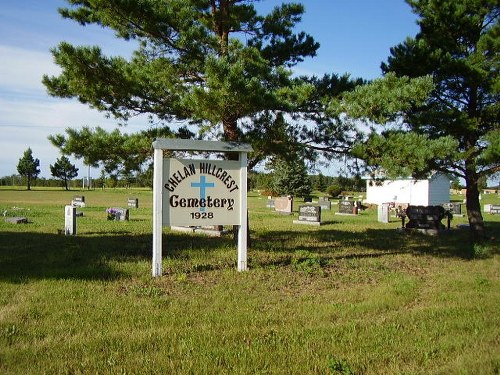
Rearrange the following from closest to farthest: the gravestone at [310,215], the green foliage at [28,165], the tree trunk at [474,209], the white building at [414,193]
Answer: the tree trunk at [474,209] → the gravestone at [310,215] → the white building at [414,193] → the green foliage at [28,165]

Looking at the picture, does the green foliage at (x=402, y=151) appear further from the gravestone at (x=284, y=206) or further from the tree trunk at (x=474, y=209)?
the gravestone at (x=284, y=206)

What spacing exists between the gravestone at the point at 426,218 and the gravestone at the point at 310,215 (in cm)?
459

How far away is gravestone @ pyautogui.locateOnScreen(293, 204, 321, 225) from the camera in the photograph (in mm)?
22612

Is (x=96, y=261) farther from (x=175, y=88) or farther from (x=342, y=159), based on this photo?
(x=342, y=159)

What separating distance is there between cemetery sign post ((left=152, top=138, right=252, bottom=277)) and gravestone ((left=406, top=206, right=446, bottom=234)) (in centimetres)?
1182

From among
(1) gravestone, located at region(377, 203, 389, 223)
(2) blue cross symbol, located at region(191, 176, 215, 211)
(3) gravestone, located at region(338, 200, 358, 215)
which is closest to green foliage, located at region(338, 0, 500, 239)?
(2) blue cross symbol, located at region(191, 176, 215, 211)

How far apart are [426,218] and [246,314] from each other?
582 inches

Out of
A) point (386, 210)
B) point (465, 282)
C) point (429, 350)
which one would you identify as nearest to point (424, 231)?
point (386, 210)

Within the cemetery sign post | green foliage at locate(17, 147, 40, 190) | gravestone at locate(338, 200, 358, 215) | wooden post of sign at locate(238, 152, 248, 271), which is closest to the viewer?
the cemetery sign post

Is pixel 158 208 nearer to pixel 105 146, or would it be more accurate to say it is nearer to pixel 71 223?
pixel 105 146

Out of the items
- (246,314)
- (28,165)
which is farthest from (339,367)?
(28,165)

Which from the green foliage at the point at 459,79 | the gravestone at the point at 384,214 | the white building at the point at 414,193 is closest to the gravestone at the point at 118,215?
the gravestone at the point at 384,214

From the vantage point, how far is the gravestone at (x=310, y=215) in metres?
22.6

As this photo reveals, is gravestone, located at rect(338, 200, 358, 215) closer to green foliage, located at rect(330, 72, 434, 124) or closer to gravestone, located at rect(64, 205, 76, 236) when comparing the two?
gravestone, located at rect(64, 205, 76, 236)
